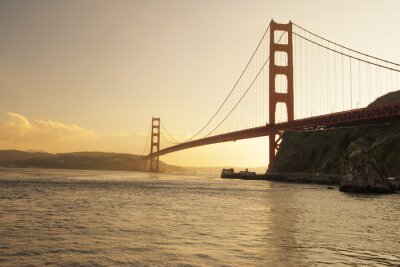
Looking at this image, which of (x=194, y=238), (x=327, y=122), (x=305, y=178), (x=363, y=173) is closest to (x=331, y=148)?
(x=327, y=122)

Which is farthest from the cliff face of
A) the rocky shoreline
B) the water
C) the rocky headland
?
the water

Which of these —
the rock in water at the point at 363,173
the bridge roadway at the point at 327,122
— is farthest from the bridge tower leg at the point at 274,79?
the rock in water at the point at 363,173

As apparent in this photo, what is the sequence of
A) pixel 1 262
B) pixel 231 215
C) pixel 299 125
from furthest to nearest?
pixel 299 125
pixel 231 215
pixel 1 262

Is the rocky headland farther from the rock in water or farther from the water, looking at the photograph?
the water

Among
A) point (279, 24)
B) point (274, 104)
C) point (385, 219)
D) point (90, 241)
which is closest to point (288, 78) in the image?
point (274, 104)

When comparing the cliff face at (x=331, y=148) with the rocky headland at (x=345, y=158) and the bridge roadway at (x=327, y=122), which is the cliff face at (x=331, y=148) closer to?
the rocky headland at (x=345, y=158)

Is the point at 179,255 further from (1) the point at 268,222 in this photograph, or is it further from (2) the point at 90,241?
(1) the point at 268,222

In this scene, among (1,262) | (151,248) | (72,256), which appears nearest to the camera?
(1,262)
